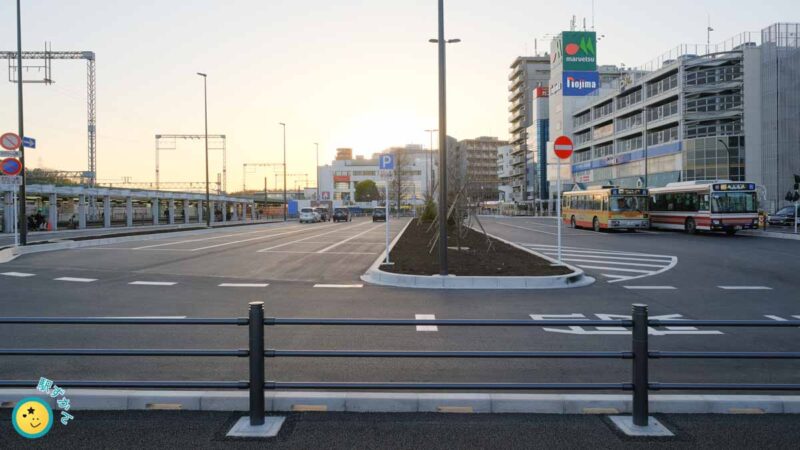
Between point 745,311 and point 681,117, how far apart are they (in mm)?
54843

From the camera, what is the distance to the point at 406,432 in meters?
4.25

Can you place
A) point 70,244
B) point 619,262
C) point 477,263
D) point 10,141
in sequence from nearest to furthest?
point 477,263, point 619,262, point 10,141, point 70,244

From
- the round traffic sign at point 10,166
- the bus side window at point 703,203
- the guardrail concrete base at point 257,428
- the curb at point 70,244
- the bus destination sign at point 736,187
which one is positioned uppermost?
the round traffic sign at point 10,166

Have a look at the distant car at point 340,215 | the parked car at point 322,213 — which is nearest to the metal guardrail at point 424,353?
the parked car at point 322,213

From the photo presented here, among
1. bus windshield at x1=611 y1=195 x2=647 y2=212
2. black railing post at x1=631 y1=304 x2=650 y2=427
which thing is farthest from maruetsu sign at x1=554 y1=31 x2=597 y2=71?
black railing post at x1=631 y1=304 x2=650 y2=427

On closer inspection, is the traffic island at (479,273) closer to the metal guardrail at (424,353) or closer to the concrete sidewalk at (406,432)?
the concrete sidewalk at (406,432)

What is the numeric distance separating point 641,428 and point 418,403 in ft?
5.57

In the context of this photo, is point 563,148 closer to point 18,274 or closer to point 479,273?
point 479,273

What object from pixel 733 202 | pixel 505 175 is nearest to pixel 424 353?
pixel 733 202

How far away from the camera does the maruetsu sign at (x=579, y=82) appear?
173 feet

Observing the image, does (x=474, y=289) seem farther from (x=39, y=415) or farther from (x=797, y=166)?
(x=797, y=166)

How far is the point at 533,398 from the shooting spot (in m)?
4.78

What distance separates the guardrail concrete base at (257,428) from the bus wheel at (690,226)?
1312 inches

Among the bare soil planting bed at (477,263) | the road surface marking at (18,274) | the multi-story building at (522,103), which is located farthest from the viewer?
the multi-story building at (522,103)
